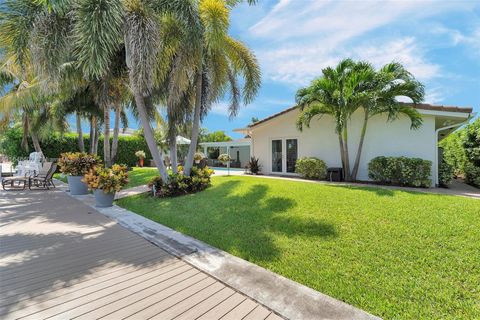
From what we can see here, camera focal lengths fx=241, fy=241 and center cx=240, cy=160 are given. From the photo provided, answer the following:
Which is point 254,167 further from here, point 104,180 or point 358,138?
point 104,180

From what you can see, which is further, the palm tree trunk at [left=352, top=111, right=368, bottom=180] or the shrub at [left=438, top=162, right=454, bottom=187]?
the palm tree trunk at [left=352, top=111, right=368, bottom=180]

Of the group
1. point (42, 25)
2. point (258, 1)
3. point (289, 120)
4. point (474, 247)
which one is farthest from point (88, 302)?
point (289, 120)

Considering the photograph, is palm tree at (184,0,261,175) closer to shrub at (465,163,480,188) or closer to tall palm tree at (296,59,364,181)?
tall palm tree at (296,59,364,181)

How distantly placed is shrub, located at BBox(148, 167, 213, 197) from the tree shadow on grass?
625mm

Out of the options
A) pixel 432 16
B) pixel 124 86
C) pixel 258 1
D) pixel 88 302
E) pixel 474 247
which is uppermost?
pixel 258 1

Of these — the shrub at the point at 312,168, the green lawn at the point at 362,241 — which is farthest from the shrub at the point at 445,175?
the shrub at the point at 312,168

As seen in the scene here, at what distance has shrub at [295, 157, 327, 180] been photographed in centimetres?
1322

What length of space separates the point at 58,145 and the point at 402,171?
25.9m

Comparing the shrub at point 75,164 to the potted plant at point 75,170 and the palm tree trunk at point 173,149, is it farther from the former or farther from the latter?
the palm tree trunk at point 173,149

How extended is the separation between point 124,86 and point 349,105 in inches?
461

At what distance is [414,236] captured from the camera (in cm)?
482

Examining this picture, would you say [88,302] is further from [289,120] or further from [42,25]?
[289,120]

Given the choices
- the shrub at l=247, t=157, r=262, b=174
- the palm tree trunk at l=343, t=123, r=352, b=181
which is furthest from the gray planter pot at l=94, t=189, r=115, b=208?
the palm tree trunk at l=343, t=123, r=352, b=181

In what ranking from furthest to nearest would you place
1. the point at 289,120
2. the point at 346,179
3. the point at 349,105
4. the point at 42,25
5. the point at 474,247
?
the point at 289,120 < the point at 346,179 < the point at 349,105 < the point at 42,25 < the point at 474,247
